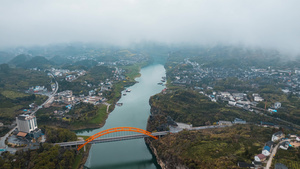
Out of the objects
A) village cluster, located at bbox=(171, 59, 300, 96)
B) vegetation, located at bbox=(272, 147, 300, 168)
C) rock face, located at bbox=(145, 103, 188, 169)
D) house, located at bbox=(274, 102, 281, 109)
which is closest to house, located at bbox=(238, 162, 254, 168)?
vegetation, located at bbox=(272, 147, 300, 168)

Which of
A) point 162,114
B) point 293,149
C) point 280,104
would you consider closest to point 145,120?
point 162,114

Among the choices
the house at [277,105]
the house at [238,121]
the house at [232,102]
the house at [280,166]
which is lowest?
the house at [238,121]

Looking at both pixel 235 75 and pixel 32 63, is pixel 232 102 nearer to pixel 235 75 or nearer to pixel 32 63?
pixel 235 75

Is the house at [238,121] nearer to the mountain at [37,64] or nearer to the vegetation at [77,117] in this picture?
the vegetation at [77,117]

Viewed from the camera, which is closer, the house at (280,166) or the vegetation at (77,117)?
the house at (280,166)

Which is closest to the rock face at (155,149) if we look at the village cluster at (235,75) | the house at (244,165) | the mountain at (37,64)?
the house at (244,165)

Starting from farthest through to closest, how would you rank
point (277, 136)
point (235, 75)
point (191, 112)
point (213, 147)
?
1. point (235, 75)
2. point (191, 112)
3. point (277, 136)
4. point (213, 147)

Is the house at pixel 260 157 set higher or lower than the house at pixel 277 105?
higher

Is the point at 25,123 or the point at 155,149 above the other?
the point at 25,123

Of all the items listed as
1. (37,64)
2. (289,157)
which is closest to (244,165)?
(289,157)

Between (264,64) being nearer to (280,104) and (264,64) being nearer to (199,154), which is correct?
(280,104)

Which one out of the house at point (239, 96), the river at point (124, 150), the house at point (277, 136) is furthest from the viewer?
the house at point (239, 96)
